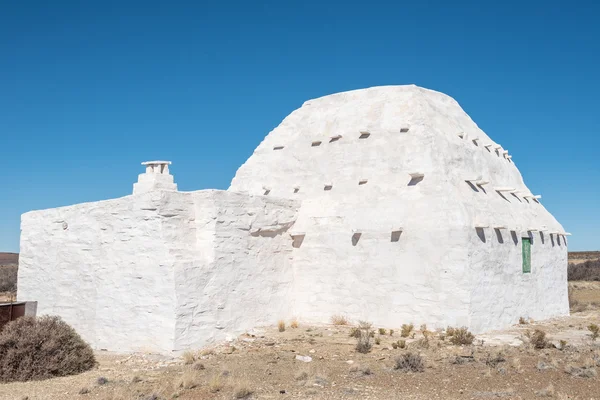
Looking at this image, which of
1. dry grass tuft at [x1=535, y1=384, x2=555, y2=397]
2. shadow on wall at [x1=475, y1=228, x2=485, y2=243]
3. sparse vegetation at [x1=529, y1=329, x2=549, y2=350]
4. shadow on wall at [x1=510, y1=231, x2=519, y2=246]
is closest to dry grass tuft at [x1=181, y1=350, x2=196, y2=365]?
dry grass tuft at [x1=535, y1=384, x2=555, y2=397]

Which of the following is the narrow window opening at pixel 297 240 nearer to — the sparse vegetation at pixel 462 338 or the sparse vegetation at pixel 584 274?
the sparse vegetation at pixel 462 338

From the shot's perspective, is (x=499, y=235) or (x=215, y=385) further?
(x=499, y=235)

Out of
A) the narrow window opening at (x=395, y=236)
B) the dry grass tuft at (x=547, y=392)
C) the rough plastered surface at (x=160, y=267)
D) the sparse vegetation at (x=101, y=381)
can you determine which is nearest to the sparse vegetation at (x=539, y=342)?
the dry grass tuft at (x=547, y=392)

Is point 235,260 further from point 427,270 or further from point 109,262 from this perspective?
point 427,270

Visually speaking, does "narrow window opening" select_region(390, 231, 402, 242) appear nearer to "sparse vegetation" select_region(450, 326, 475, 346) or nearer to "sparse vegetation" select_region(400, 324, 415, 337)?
"sparse vegetation" select_region(400, 324, 415, 337)

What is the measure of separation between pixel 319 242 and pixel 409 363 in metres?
5.65

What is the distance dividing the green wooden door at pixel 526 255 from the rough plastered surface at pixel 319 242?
34 cm

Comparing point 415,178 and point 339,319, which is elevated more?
point 415,178

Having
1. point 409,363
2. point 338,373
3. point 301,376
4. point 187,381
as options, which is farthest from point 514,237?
point 187,381

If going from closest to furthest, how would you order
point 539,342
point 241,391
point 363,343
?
point 241,391 → point 363,343 → point 539,342

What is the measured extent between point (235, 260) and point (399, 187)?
4.52 m

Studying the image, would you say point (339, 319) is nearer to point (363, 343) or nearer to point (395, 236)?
point (395, 236)

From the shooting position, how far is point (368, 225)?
1515 centimetres

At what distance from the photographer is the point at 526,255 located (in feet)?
54.2
